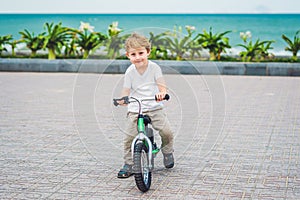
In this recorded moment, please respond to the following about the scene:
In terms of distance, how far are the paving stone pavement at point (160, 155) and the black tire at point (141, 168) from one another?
0.08m

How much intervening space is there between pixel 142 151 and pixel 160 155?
121 cm

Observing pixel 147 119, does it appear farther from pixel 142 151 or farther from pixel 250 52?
pixel 250 52

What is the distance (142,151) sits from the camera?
478 cm

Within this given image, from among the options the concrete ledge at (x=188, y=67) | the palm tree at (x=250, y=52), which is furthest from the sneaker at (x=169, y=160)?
the palm tree at (x=250, y=52)

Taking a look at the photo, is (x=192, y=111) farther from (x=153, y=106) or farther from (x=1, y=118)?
(x=1, y=118)

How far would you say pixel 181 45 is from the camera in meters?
6.55

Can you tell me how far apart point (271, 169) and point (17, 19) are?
77.8m

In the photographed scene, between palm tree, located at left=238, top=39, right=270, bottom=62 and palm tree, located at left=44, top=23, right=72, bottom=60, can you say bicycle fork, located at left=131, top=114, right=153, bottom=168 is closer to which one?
palm tree, located at left=238, top=39, right=270, bottom=62

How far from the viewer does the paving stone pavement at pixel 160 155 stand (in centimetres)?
485

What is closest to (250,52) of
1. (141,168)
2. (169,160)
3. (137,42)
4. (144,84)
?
(169,160)

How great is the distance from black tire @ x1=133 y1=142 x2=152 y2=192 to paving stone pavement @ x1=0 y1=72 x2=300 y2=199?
0.08 metres

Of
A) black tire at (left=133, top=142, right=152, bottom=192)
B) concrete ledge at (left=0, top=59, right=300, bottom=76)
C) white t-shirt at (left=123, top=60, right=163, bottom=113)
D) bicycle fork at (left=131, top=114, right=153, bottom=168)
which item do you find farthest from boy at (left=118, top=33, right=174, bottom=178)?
concrete ledge at (left=0, top=59, right=300, bottom=76)

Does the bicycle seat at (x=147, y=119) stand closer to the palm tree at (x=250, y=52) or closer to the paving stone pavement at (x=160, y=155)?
the paving stone pavement at (x=160, y=155)

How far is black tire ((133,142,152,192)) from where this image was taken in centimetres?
462
